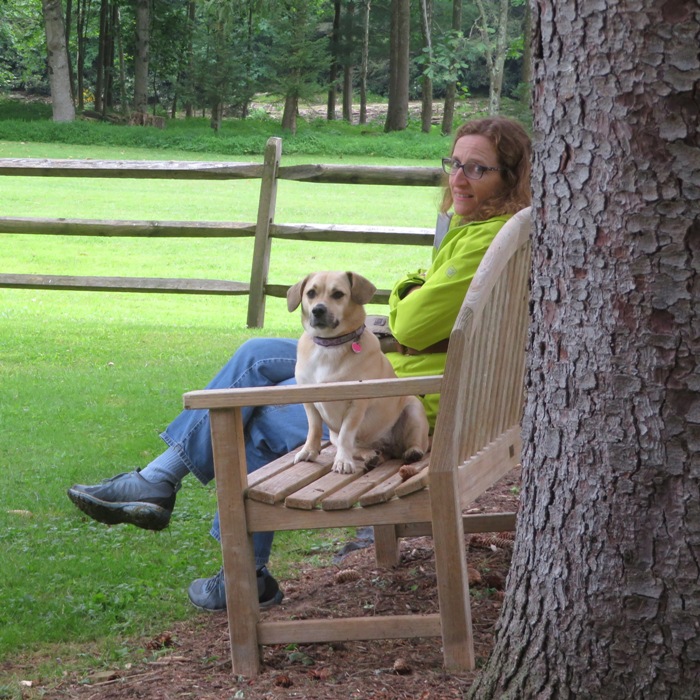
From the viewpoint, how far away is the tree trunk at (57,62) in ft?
111

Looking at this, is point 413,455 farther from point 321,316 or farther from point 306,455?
point 321,316

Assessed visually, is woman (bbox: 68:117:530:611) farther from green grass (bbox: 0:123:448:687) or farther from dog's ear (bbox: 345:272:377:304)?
green grass (bbox: 0:123:448:687)

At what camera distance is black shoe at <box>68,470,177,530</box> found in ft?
12.6

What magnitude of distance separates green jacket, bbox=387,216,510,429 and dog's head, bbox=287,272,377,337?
0.44ft

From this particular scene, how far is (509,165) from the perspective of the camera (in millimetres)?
3809

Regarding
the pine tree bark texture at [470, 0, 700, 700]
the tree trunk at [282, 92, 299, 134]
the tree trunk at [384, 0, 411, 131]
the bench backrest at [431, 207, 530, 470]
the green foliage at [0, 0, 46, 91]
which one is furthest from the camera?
the green foliage at [0, 0, 46, 91]

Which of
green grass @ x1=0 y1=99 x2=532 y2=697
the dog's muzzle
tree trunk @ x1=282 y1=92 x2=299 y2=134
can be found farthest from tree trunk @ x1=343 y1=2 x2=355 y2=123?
the dog's muzzle

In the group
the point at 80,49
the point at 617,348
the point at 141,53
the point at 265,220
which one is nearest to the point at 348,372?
the point at 617,348

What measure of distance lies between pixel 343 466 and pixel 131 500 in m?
0.98

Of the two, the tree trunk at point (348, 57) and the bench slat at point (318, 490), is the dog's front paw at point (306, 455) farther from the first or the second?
the tree trunk at point (348, 57)

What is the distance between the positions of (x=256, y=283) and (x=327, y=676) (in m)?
6.50

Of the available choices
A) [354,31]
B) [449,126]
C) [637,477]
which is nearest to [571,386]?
[637,477]

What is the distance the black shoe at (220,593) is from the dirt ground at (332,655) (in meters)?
0.04

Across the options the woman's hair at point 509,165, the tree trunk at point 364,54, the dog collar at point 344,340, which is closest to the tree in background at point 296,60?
the tree trunk at point 364,54
